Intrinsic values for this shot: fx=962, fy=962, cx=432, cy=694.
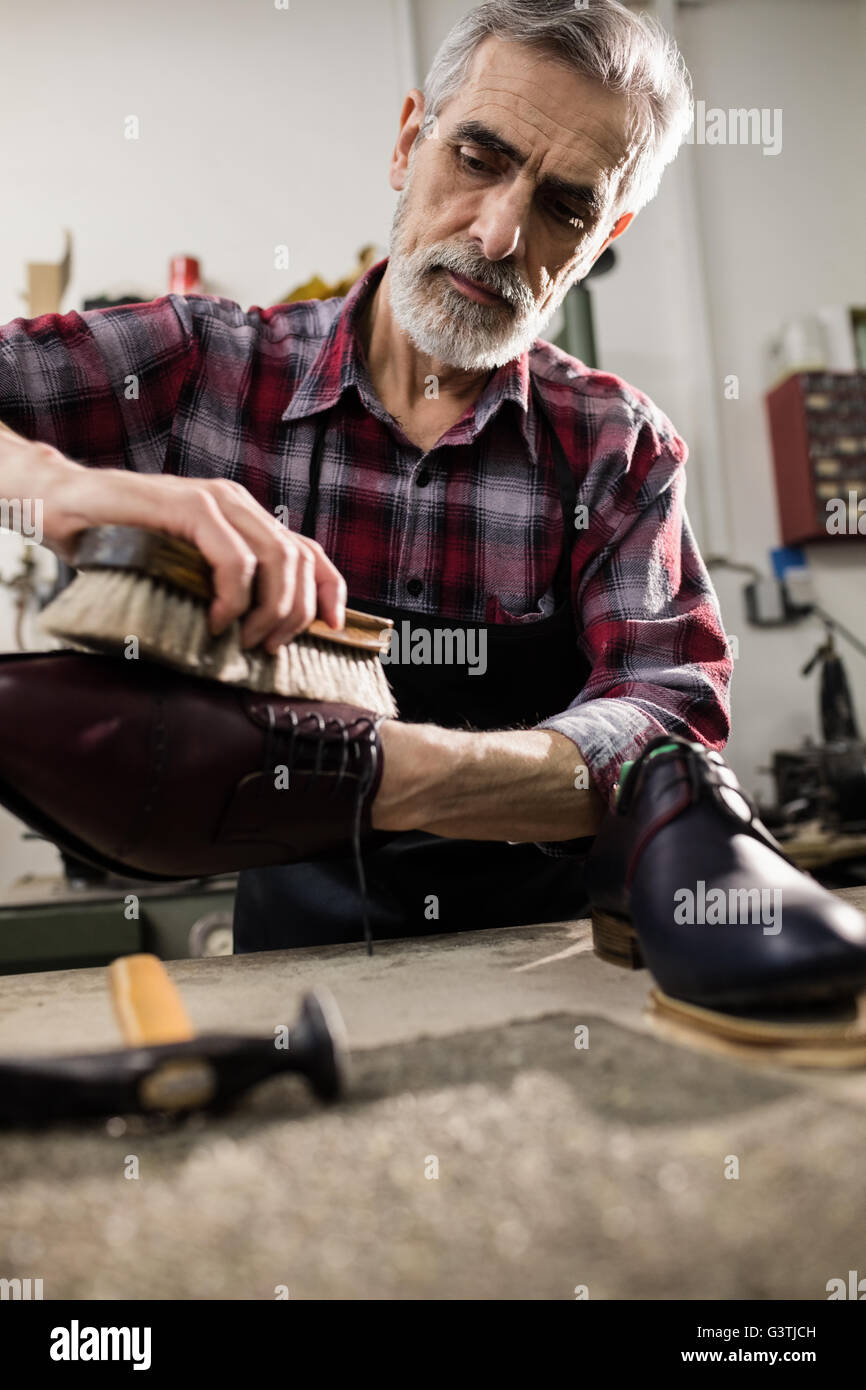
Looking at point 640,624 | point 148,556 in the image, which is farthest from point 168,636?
point 640,624

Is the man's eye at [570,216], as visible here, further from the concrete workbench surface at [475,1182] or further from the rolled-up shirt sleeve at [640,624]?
the concrete workbench surface at [475,1182]

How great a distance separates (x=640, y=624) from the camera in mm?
952

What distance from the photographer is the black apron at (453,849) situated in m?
1.05

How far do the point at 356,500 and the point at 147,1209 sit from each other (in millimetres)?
827

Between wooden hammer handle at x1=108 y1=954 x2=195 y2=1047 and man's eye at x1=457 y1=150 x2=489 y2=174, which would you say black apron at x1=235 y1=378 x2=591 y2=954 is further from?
wooden hammer handle at x1=108 y1=954 x2=195 y2=1047

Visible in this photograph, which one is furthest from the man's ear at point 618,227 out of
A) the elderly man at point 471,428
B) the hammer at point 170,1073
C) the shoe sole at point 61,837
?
the hammer at point 170,1073

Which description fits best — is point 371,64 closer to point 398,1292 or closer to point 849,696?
point 849,696

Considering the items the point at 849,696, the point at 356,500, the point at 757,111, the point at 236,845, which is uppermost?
the point at 757,111

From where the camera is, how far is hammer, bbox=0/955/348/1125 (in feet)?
1.30

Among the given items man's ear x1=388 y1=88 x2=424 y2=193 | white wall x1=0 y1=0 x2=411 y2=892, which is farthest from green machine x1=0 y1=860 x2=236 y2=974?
man's ear x1=388 y1=88 x2=424 y2=193

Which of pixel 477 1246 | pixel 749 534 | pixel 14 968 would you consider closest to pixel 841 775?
pixel 749 534

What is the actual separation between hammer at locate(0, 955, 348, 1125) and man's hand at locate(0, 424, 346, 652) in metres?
0.26

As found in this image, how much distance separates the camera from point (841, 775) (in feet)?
7.45

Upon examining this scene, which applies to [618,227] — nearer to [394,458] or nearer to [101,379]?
[394,458]
